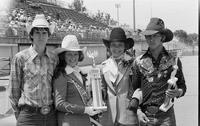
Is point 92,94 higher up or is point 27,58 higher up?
point 27,58

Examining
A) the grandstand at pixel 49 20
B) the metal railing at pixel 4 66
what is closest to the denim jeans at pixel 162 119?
the grandstand at pixel 49 20

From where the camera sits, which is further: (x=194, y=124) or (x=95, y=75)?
(x=194, y=124)

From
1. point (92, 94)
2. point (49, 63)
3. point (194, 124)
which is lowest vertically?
point (194, 124)

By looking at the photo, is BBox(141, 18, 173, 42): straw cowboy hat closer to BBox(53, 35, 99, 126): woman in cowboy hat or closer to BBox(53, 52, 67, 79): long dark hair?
BBox(53, 35, 99, 126): woman in cowboy hat

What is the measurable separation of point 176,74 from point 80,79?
2.85 ft

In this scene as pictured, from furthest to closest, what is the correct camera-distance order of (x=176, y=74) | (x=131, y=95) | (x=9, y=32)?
(x=9, y=32)
(x=131, y=95)
(x=176, y=74)

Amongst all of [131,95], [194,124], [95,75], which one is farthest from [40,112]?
[194,124]

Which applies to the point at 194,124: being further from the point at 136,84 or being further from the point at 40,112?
the point at 40,112

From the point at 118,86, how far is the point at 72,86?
48cm

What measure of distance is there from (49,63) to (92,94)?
1.60ft

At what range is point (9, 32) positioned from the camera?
18969mm

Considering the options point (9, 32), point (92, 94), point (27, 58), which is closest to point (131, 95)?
point (92, 94)

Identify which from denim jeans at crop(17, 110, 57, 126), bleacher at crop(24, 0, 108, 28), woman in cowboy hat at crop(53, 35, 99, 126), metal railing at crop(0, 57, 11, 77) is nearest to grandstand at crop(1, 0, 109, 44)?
bleacher at crop(24, 0, 108, 28)

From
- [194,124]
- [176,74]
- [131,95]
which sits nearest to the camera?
[176,74]
